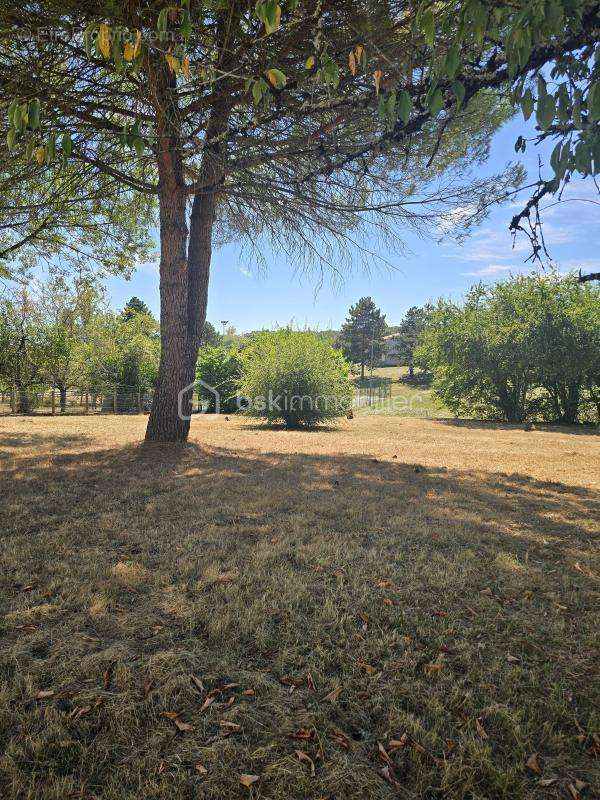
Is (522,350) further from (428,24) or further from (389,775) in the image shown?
(389,775)

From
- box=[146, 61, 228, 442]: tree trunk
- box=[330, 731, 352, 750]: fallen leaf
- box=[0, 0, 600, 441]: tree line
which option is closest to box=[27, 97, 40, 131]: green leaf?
box=[0, 0, 600, 441]: tree line

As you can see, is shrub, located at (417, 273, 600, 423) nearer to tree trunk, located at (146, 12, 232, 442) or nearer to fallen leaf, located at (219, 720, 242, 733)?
tree trunk, located at (146, 12, 232, 442)

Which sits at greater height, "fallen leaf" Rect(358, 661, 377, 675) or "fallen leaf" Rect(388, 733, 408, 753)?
"fallen leaf" Rect(358, 661, 377, 675)

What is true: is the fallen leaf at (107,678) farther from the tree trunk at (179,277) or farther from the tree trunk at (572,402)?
the tree trunk at (572,402)

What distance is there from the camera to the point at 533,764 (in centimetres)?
154

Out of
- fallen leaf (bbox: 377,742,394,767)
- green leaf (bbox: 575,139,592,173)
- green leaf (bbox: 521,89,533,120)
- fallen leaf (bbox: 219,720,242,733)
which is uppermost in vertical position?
green leaf (bbox: 521,89,533,120)

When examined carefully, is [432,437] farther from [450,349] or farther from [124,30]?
[124,30]

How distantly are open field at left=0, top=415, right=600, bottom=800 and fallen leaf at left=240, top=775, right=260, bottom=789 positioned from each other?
2cm

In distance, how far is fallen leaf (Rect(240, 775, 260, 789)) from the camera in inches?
56.4

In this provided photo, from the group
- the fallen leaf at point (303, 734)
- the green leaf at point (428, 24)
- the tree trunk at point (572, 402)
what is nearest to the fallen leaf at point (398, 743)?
the fallen leaf at point (303, 734)

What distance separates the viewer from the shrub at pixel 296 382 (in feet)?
44.7

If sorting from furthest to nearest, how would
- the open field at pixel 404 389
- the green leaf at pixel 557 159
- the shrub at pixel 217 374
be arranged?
the open field at pixel 404 389, the shrub at pixel 217 374, the green leaf at pixel 557 159

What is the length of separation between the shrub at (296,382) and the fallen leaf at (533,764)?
39.7 ft

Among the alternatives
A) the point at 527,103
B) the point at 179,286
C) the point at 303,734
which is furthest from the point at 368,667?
the point at 179,286
